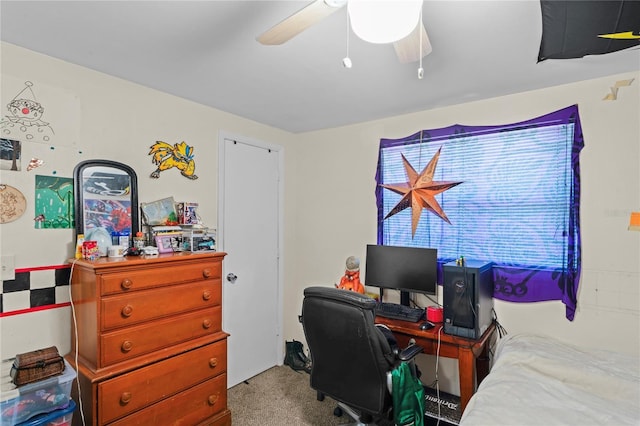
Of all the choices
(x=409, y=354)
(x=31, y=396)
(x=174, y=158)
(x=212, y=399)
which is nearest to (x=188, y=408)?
(x=212, y=399)

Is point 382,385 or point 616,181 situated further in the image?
point 616,181

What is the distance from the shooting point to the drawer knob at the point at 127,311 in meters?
1.87

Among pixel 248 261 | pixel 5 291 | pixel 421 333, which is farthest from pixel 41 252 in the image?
pixel 421 333

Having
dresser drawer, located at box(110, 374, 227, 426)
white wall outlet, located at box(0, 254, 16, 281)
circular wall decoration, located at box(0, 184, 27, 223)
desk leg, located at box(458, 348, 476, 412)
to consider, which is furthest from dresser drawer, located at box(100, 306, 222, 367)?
desk leg, located at box(458, 348, 476, 412)

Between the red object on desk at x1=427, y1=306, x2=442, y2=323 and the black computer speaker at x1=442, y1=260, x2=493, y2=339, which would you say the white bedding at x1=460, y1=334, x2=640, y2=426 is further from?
the red object on desk at x1=427, y1=306, x2=442, y2=323

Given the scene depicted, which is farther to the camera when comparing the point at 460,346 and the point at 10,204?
the point at 460,346

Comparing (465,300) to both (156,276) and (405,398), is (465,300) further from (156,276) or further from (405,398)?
(156,276)

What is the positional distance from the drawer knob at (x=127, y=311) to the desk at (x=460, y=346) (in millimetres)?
1647

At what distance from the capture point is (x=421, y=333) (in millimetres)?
2289

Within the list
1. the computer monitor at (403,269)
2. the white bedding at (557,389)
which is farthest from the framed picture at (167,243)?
the white bedding at (557,389)

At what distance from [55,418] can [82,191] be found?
1.24 metres

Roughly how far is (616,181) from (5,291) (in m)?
3.68

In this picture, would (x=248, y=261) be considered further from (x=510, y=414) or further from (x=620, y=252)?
(x=620, y=252)

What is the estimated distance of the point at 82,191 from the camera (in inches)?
82.7
